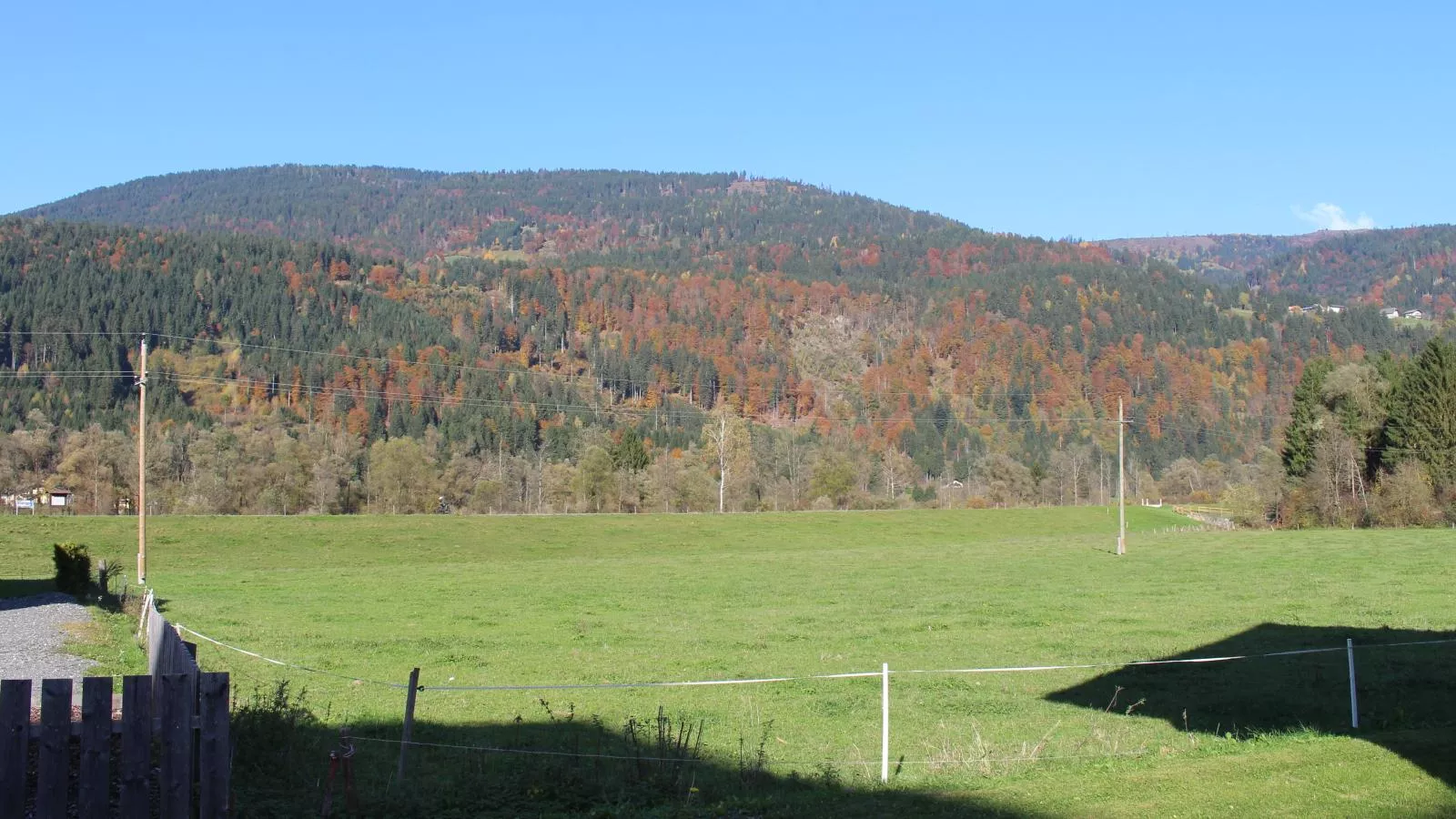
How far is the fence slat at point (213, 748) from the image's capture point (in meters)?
7.31

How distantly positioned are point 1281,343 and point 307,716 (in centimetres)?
19475

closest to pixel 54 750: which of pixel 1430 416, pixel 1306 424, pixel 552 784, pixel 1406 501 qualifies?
pixel 552 784

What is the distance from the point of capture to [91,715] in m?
6.89

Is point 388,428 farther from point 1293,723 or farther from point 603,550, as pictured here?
point 1293,723

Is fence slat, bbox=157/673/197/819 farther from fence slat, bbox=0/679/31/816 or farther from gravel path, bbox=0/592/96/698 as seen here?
gravel path, bbox=0/592/96/698

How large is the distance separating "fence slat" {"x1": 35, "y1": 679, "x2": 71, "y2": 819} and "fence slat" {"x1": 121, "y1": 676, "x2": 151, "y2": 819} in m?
0.33

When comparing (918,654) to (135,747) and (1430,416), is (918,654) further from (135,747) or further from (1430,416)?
(1430,416)

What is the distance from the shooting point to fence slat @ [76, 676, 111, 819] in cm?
691

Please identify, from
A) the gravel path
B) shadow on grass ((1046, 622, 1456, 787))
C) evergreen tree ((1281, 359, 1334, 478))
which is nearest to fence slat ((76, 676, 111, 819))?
the gravel path

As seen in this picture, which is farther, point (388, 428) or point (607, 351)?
point (607, 351)

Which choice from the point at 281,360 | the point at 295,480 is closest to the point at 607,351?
the point at 281,360

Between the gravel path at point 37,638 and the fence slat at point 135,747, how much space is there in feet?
18.5

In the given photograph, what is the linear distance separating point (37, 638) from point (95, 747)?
49.4 feet

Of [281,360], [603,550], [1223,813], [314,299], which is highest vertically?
[314,299]
